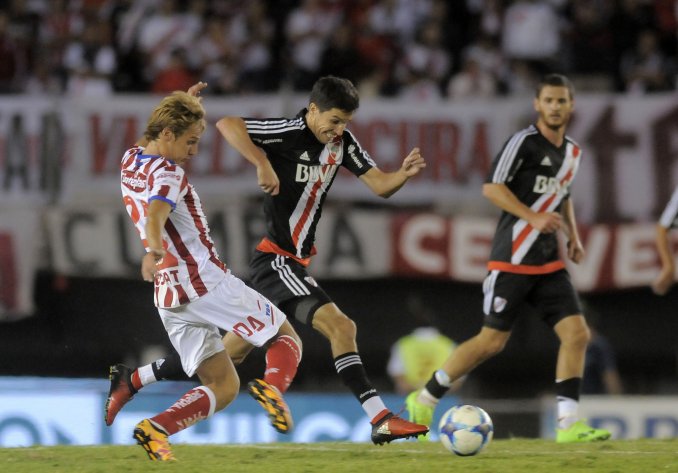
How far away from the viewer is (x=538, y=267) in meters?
9.23

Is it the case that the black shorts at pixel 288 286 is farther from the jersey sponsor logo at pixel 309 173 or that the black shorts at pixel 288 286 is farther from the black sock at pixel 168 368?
the black sock at pixel 168 368

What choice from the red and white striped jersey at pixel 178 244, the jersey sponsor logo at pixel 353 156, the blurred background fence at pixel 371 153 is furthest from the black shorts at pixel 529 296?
the blurred background fence at pixel 371 153

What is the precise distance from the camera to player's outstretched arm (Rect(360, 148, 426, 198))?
26.3 ft

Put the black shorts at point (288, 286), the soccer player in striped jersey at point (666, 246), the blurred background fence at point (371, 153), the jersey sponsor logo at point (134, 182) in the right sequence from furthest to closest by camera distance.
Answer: the blurred background fence at point (371, 153) < the soccer player in striped jersey at point (666, 246) < the black shorts at point (288, 286) < the jersey sponsor logo at point (134, 182)

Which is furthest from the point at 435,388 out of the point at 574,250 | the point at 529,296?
the point at 574,250

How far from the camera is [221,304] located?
24.4 feet

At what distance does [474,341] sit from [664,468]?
2.08 metres

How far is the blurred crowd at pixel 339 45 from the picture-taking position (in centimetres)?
1520

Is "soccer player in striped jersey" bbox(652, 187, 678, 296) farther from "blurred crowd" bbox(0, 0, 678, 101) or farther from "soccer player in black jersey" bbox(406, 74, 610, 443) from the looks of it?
"blurred crowd" bbox(0, 0, 678, 101)

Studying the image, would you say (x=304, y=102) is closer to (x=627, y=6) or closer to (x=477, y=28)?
(x=477, y=28)

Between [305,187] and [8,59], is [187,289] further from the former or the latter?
[8,59]

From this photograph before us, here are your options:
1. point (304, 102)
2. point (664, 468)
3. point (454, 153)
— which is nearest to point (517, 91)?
point (454, 153)

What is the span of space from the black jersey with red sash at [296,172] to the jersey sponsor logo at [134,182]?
1.24 meters

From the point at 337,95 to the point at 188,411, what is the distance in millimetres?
2045
